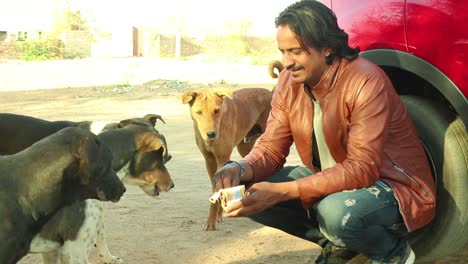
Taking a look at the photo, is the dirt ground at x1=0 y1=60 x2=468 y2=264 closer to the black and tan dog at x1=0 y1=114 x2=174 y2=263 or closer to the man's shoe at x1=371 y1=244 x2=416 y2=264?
the black and tan dog at x1=0 y1=114 x2=174 y2=263

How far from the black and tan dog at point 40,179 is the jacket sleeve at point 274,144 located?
1010mm

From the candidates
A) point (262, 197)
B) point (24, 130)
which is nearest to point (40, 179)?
point (262, 197)

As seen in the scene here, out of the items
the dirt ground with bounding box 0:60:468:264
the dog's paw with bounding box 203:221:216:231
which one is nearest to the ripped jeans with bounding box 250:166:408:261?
the dirt ground with bounding box 0:60:468:264

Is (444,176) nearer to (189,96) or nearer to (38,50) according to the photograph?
(189,96)

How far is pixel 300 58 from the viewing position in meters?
3.53

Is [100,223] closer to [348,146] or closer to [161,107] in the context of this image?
[348,146]

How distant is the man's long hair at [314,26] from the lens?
345 cm

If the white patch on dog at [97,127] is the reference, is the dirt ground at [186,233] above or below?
below

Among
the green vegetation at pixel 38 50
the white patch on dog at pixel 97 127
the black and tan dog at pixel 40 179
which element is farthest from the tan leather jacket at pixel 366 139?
the green vegetation at pixel 38 50

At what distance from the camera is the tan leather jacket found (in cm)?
341

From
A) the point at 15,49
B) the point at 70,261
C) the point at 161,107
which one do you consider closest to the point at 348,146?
the point at 70,261

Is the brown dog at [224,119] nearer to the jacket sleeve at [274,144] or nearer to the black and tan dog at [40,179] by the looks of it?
the jacket sleeve at [274,144]

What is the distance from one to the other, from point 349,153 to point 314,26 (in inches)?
28.5

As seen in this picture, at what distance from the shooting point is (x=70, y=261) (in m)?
4.21
